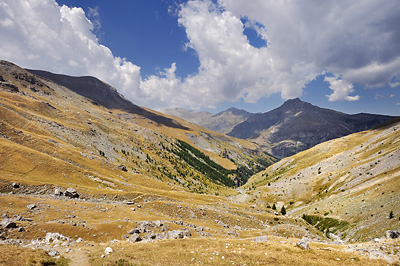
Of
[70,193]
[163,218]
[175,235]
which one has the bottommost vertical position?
[70,193]

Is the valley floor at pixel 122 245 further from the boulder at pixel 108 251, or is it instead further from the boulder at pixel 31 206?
the boulder at pixel 108 251

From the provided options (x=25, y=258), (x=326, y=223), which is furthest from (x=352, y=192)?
(x=25, y=258)

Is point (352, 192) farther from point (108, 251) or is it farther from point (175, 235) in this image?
point (108, 251)

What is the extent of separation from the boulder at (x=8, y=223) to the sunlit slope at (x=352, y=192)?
7099 cm

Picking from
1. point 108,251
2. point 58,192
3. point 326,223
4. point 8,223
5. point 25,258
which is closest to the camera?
point 25,258

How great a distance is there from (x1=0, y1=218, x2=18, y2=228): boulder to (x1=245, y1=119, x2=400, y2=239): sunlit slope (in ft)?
233

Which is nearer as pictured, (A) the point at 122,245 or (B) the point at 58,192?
(A) the point at 122,245

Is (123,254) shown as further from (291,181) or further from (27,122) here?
(291,181)

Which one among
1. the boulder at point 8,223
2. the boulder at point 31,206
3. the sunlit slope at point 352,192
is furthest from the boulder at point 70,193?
the sunlit slope at point 352,192

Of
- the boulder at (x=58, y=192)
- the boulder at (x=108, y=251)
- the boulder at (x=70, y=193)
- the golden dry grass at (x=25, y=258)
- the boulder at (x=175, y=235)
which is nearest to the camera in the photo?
the golden dry grass at (x=25, y=258)

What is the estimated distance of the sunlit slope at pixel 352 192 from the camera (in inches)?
1967

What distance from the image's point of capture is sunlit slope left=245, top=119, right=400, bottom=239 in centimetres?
4997

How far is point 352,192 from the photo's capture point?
77.0m

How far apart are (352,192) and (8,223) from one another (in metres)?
106
